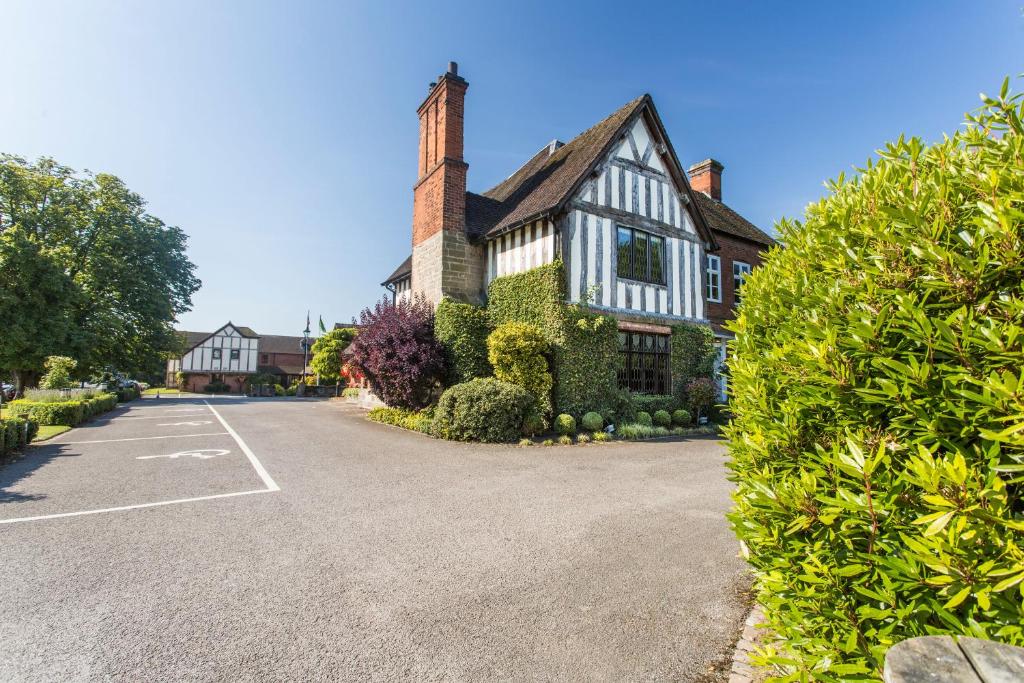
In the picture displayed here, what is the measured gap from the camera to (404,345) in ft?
44.8

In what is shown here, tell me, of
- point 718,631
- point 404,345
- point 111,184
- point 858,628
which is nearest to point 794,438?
point 858,628

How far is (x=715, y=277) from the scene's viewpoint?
59.7 ft

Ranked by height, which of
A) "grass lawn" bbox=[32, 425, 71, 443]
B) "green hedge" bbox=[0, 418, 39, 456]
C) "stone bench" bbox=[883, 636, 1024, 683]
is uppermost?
"stone bench" bbox=[883, 636, 1024, 683]

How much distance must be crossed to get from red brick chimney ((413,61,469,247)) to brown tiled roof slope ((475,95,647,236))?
1002 mm

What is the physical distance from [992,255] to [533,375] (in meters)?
10.3

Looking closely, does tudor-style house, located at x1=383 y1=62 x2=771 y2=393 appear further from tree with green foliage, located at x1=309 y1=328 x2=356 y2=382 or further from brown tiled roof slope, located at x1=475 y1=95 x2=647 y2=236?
tree with green foliage, located at x1=309 y1=328 x2=356 y2=382

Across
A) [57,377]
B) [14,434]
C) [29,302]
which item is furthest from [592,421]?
[29,302]

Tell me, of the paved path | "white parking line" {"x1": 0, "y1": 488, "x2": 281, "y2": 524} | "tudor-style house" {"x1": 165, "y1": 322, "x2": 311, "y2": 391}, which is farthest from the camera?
"tudor-style house" {"x1": 165, "y1": 322, "x2": 311, "y2": 391}

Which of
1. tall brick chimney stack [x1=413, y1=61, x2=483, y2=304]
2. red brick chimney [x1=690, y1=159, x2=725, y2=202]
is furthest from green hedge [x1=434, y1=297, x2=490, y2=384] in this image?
red brick chimney [x1=690, y1=159, x2=725, y2=202]

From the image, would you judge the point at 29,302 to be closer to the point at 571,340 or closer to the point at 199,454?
the point at 199,454

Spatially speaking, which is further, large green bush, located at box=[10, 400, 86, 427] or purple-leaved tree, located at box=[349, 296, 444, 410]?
purple-leaved tree, located at box=[349, 296, 444, 410]

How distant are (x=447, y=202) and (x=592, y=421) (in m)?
8.08

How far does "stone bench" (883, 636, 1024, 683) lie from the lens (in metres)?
1.10

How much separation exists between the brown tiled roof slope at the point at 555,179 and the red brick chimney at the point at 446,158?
1.00 metres
